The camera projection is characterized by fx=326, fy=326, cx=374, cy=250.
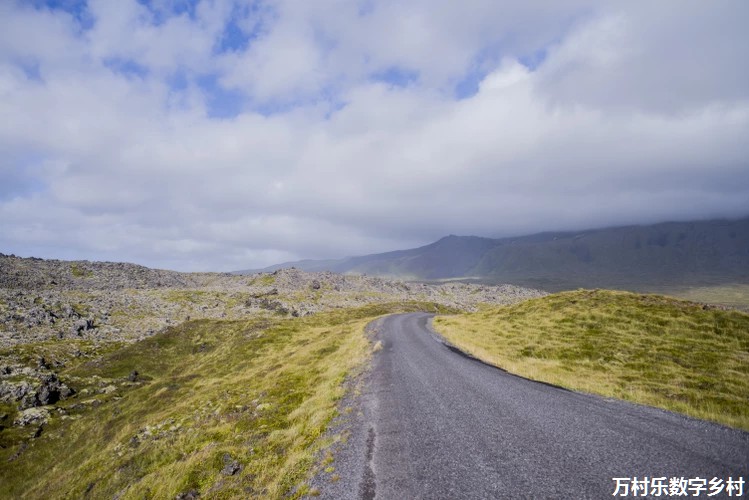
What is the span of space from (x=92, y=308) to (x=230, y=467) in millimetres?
97710

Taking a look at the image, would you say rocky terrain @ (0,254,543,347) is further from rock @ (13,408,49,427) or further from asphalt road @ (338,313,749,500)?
asphalt road @ (338,313,749,500)

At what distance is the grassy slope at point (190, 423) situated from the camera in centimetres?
1395

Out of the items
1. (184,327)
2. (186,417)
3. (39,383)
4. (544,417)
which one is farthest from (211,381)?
(544,417)

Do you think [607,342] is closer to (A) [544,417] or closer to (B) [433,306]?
(A) [544,417]

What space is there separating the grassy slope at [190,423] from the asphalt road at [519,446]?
272 cm

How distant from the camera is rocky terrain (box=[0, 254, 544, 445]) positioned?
45656 millimetres

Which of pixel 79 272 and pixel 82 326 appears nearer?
pixel 82 326

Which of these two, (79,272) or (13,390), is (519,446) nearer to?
(13,390)

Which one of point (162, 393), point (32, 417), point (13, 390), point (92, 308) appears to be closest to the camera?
point (32, 417)

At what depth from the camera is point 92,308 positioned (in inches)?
3332

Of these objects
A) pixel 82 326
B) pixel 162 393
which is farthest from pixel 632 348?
pixel 82 326

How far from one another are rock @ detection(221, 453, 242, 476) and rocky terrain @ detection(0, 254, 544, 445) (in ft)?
138

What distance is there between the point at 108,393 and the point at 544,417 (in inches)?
2276

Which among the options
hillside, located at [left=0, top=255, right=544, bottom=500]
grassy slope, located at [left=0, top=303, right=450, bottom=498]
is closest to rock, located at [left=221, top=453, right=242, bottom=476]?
hillside, located at [left=0, top=255, right=544, bottom=500]
